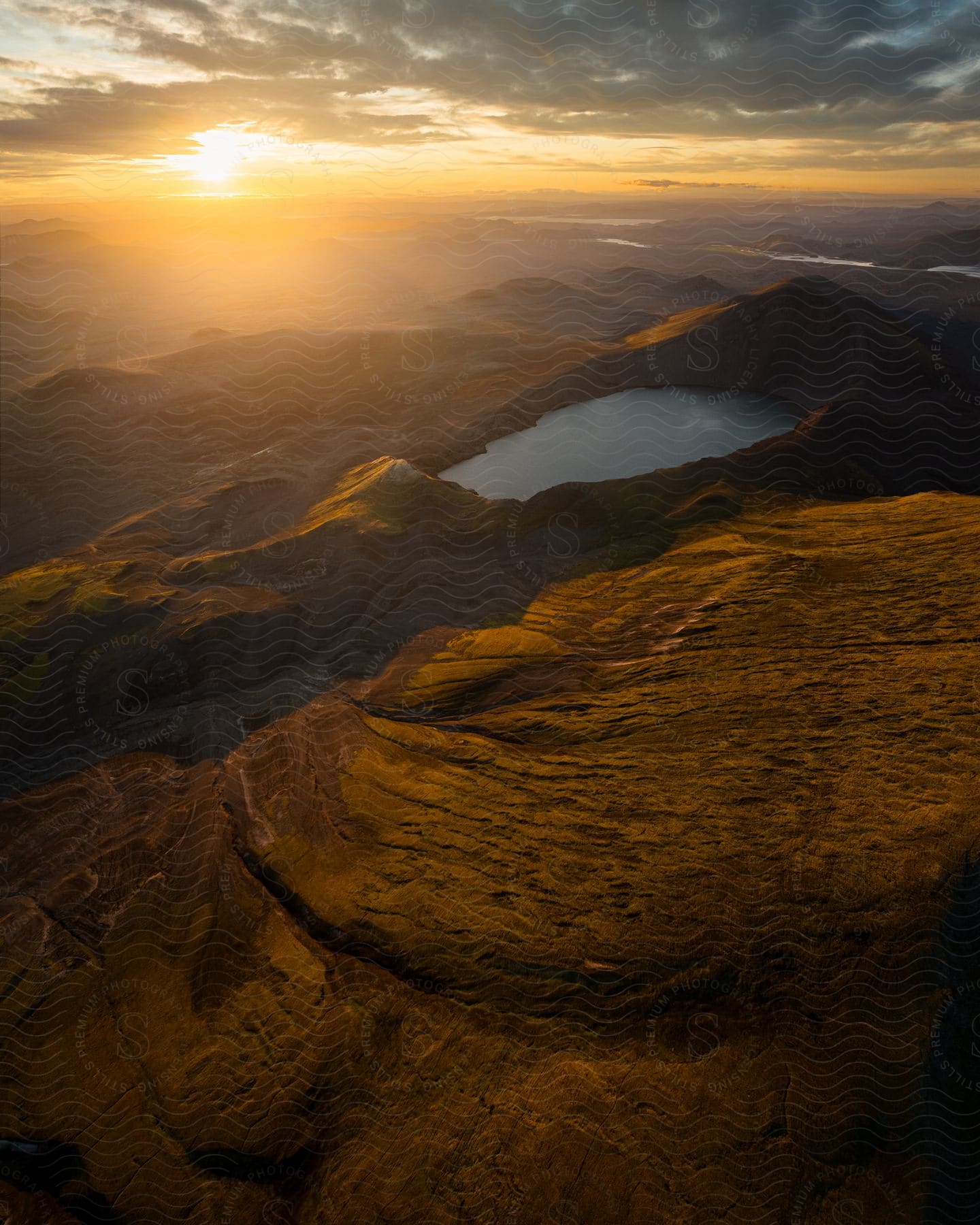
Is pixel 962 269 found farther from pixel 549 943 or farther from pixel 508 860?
pixel 549 943

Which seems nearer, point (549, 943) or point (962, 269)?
point (549, 943)

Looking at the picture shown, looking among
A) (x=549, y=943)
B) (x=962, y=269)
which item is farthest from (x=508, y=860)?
(x=962, y=269)

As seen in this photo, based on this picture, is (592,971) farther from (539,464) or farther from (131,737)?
(539,464)

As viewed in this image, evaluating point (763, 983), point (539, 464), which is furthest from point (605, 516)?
point (763, 983)

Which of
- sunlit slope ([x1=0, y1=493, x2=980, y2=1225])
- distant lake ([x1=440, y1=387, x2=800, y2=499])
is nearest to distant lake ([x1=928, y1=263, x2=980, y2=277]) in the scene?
distant lake ([x1=440, y1=387, x2=800, y2=499])

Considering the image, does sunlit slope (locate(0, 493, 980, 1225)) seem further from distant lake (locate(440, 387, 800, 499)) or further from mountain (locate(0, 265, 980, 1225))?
distant lake (locate(440, 387, 800, 499))
